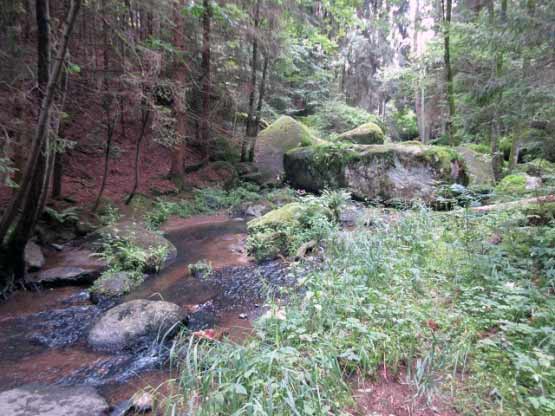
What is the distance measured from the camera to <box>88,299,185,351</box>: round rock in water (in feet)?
12.9

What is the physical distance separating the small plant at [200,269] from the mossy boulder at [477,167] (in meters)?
7.96

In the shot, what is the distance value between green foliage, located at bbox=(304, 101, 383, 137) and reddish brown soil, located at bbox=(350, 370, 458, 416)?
17910 millimetres

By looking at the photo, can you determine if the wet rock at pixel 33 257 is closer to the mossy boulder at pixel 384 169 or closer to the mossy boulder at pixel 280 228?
the mossy boulder at pixel 280 228

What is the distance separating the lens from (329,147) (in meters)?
11.6

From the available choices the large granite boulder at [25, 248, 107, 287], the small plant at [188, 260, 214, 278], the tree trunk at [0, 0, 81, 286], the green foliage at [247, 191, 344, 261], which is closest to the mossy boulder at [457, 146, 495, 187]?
the green foliage at [247, 191, 344, 261]

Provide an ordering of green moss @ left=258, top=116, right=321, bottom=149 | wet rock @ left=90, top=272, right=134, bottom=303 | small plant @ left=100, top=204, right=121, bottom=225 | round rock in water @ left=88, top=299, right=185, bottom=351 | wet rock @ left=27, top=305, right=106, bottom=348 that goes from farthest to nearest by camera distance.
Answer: green moss @ left=258, top=116, right=321, bottom=149 → small plant @ left=100, top=204, right=121, bottom=225 → wet rock @ left=90, top=272, right=134, bottom=303 → wet rock @ left=27, top=305, right=106, bottom=348 → round rock in water @ left=88, top=299, right=185, bottom=351

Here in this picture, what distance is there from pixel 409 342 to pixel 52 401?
9.81ft

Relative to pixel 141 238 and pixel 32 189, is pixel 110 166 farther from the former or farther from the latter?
pixel 32 189

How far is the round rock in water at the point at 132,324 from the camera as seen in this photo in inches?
155

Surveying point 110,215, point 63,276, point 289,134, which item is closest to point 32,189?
point 63,276

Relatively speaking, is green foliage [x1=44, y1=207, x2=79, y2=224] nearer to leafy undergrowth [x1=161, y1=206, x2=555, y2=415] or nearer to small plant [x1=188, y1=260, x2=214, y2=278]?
small plant [x1=188, y1=260, x2=214, y2=278]

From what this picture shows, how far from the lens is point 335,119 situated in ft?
65.1

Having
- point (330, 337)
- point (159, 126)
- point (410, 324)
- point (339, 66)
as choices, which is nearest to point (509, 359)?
point (410, 324)

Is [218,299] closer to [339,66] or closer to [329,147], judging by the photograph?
[329,147]
